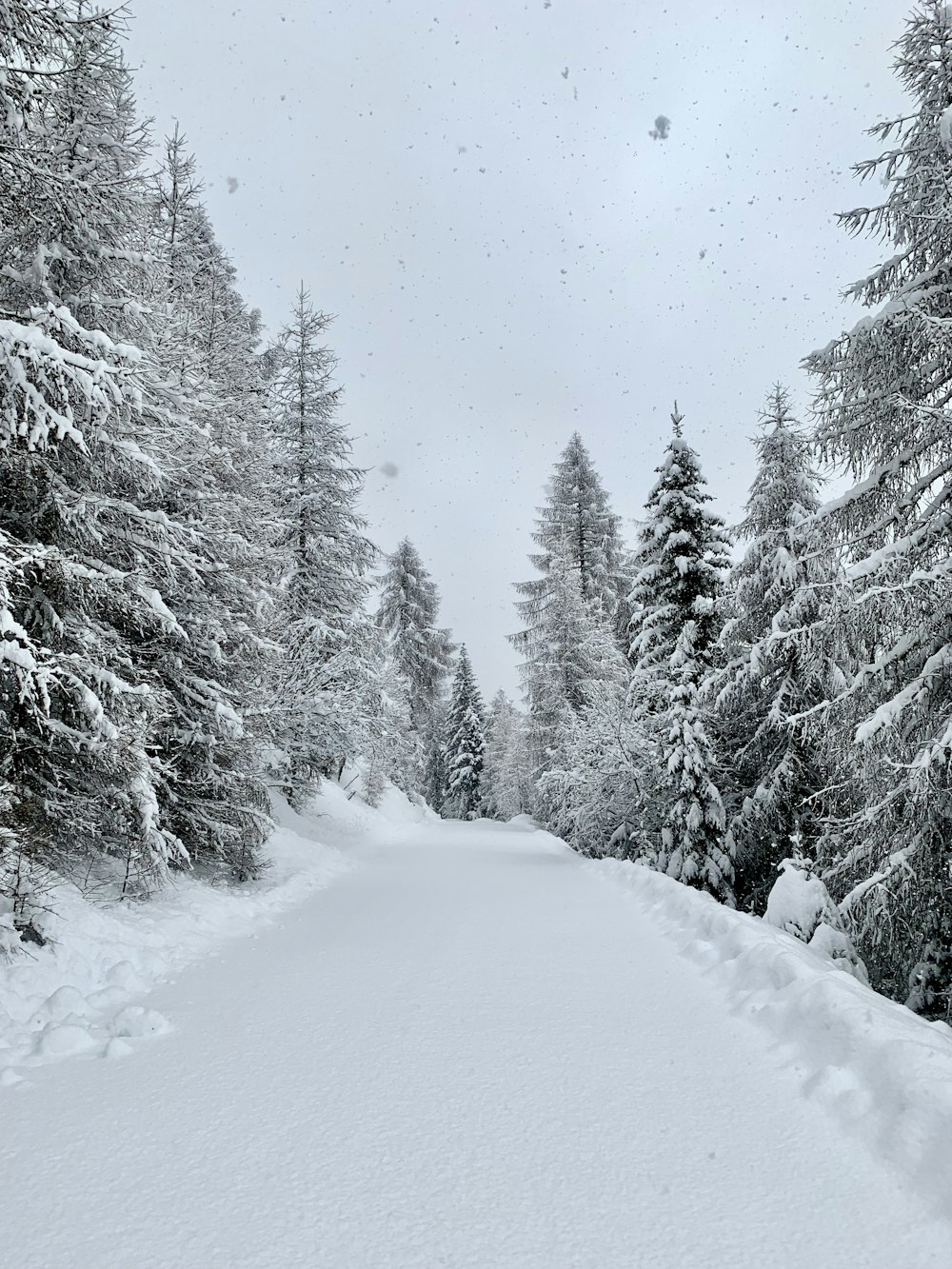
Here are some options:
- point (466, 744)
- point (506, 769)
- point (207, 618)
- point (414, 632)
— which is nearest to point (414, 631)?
point (414, 632)

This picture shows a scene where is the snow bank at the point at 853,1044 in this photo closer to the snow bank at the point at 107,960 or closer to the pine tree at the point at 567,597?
the snow bank at the point at 107,960

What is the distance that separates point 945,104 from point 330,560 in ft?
46.3

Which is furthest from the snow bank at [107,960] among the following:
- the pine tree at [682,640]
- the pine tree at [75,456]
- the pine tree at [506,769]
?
the pine tree at [506,769]

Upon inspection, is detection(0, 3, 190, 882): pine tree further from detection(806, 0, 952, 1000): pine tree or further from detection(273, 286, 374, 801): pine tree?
detection(273, 286, 374, 801): pine tree

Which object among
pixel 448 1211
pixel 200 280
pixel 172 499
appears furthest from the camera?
pixel 200 280

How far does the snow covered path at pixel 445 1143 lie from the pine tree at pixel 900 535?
263 centimetres

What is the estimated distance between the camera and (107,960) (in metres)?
5.05

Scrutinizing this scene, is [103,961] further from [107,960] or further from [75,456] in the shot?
[75,456]

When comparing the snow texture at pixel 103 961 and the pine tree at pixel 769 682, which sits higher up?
the pine tree at pixel 769 682

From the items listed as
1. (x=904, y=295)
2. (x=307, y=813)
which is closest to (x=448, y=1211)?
(x=904, y=295)

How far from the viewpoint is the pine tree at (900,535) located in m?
5.83

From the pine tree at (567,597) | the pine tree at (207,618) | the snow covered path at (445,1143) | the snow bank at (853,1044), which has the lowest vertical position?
the snow covered path at (445,1143)

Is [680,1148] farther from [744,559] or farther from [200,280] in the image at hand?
[200,280]

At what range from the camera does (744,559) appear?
1159cm
